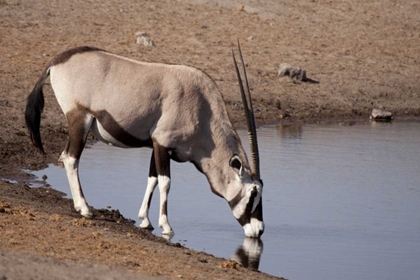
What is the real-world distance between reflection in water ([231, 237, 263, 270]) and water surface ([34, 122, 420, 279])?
0.05 m

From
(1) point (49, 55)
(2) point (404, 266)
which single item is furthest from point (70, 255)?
(1) point (49, 55)

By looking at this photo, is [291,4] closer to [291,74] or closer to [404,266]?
[291,74]

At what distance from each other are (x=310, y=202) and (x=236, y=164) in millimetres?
2013

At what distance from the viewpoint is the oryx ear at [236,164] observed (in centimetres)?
943

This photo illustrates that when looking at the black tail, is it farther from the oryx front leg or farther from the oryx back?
the oryx front leg

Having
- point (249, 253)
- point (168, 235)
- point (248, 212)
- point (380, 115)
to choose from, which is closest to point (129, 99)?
point (168, 235)

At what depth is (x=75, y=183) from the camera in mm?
9469

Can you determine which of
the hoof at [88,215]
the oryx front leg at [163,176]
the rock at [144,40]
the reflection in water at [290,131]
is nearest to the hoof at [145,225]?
the oryx front leg at [163,176]

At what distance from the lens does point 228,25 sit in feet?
73.7

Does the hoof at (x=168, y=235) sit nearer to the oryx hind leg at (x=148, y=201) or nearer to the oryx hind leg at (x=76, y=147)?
the oryx hind leg at (x=148, y=201)

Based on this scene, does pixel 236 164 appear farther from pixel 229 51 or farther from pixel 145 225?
pixel 229 51

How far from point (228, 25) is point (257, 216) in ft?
43.9

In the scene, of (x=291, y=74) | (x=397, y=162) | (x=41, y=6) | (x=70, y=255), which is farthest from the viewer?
(x=41, y=6)

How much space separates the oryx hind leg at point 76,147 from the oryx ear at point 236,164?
138 centimetres
